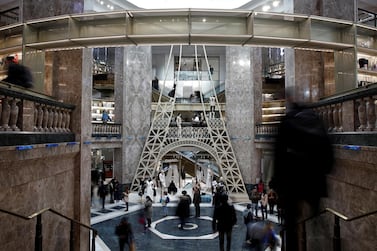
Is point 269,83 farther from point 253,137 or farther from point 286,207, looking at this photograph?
point 286,207

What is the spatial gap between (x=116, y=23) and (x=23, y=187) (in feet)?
11.7

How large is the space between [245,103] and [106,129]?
750 cm

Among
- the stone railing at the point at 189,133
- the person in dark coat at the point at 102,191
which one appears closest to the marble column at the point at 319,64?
the stone railing at the point at 189,133

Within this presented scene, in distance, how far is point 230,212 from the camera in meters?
6.73

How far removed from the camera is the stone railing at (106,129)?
14.3 meters

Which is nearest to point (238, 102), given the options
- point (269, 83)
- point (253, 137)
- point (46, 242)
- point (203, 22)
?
point (253, 137)

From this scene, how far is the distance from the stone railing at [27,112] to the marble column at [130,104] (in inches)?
367

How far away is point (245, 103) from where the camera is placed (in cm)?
1625

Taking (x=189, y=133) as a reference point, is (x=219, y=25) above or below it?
above

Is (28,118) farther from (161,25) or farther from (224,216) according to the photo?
(224,216)

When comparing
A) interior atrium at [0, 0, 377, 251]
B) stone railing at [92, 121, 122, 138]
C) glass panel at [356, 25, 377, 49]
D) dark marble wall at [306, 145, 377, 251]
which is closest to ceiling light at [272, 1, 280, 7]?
interior atrium at [0, 0, 377, 251]

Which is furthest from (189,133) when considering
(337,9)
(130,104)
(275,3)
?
(337,9)

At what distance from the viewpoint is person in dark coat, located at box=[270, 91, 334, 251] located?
2812 mm

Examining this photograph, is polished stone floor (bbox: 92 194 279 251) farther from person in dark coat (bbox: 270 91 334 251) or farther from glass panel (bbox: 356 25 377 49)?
glass panel (bbox: 356 25 377 49)
